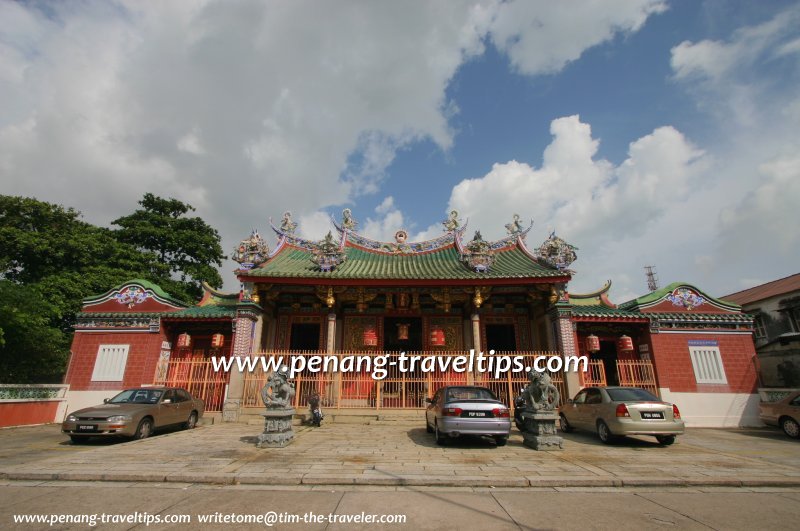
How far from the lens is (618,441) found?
363 inches

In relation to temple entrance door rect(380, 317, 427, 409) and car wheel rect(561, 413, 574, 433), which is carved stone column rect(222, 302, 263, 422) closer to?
temple entrance door rect(380, 317, 427, 409)

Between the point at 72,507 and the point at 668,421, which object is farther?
the point at 668,421

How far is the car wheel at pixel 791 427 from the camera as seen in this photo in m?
10.4

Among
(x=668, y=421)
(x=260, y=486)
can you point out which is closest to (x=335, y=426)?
(x=260, y=486)

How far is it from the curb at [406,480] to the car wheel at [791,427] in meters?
7.36

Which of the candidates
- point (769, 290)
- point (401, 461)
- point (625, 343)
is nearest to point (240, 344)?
point (401, 461)

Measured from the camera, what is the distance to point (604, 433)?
29.1 feet

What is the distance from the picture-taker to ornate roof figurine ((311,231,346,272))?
14359 millimetres

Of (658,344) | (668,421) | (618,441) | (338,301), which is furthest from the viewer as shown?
(338,301)

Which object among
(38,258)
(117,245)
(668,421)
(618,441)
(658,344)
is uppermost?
(117,245)

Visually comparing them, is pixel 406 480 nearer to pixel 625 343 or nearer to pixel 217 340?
pixel 217 340

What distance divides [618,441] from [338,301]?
34.1 feet

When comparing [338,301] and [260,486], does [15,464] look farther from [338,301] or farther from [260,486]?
[338,301]

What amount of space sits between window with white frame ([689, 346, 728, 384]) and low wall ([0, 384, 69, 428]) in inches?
913
